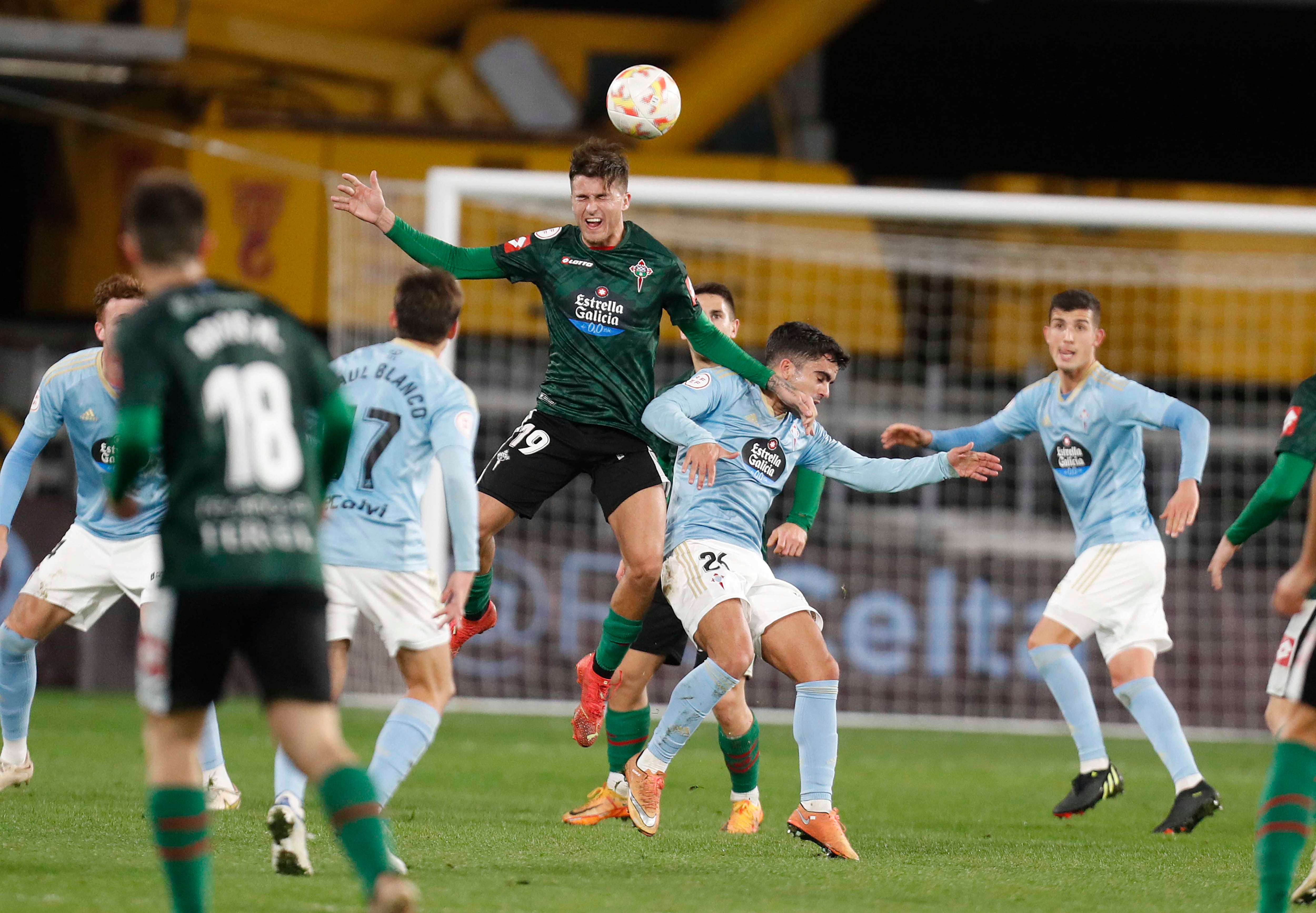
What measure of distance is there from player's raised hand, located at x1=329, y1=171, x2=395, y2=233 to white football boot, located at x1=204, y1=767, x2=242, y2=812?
2.37m

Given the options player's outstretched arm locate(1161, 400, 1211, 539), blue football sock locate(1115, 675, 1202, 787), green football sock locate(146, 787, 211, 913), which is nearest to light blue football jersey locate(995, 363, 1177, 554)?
player's outstretched arm locate(1161, 400, 1211, 539)

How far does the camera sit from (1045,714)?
1302 centimetres

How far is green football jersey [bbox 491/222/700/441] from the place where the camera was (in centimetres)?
674

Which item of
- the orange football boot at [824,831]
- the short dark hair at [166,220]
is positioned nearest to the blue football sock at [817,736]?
the orange football boot at [824,831]

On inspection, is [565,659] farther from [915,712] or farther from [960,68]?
[960,68]

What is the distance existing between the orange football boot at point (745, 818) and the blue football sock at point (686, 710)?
55 cm

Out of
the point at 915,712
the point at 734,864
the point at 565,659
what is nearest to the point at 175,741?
the point at 734,864

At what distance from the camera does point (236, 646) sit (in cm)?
381

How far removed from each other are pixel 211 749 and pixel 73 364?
5.57 feet

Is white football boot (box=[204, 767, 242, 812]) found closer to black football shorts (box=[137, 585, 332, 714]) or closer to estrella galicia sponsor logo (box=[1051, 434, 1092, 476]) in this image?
black football shorts (box=[137, 585, 332, 714])

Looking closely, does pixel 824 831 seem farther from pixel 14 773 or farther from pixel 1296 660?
pixel 14 773

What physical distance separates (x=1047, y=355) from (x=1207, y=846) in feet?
36.0

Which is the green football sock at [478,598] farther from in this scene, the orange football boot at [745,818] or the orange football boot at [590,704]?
the orange football boot at [745,818]

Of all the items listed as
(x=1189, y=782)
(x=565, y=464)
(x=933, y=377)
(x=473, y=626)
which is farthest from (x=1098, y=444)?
(x=933, y=377)
